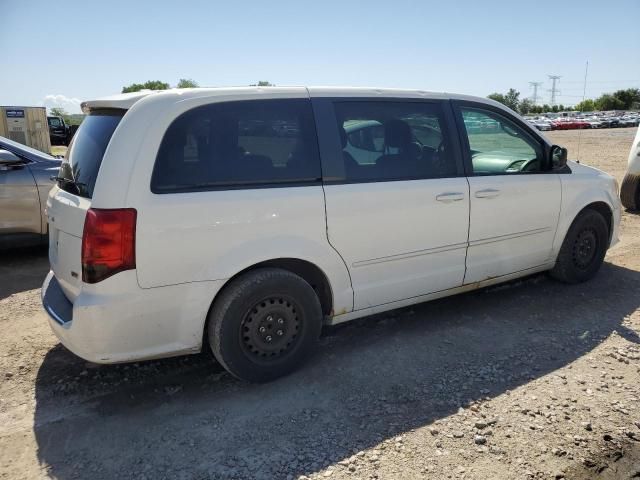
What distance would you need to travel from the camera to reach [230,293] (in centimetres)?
312

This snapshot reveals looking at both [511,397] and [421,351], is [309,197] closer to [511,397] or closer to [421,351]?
[421,351]

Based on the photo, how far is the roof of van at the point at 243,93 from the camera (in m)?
3.08

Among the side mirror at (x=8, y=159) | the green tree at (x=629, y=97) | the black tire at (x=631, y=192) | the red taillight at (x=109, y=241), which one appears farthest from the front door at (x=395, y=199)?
the green tree at (x=629, y=97)

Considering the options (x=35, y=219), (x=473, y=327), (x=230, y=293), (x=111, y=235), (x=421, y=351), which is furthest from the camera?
(x=35, y=219)

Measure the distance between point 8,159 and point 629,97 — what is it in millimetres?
132602

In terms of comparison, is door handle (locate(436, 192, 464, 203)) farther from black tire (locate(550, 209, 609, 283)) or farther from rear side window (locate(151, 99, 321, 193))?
black tire (locate(550, 209, 609, 283))

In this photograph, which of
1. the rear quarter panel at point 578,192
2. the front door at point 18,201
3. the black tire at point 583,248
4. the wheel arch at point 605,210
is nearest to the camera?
the rear quarter panel at point 578,192

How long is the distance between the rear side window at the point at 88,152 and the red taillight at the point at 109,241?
280 millimetres

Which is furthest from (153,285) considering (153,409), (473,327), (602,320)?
(602,320)

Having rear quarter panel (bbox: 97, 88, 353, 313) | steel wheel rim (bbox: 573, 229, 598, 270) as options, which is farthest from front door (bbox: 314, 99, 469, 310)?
steel wheel rim (bbox: 573, 229, 598, 270)

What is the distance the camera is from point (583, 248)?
16.5ft

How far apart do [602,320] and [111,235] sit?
389 cm

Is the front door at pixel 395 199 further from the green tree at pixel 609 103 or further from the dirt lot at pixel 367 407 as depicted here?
the green tree at pixel 609 103

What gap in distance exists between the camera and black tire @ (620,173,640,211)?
8.48 m
